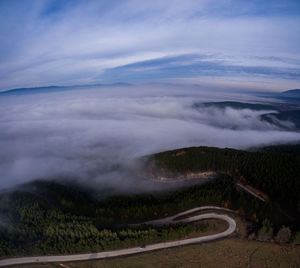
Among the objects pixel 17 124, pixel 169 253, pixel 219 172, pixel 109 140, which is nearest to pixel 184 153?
pixel 219 172

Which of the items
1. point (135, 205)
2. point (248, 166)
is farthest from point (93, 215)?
point (248, 166)

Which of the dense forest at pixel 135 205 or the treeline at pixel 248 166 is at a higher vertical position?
the treeline at pixel 248 166

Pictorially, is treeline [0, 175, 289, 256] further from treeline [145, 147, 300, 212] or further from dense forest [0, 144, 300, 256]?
treeline [145, 147, 300, 212]

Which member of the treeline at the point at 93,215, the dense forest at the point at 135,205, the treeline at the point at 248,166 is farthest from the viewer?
the treeline at the point at 248,166

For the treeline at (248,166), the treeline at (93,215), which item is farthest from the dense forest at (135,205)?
the treeline at (248,166)

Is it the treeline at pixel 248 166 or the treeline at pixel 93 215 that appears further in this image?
the treeline at pixel 248 166

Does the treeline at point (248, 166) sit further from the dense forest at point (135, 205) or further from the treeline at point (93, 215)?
the treeline at point (93, 215)

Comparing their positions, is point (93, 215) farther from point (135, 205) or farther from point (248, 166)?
point (248, 166)
